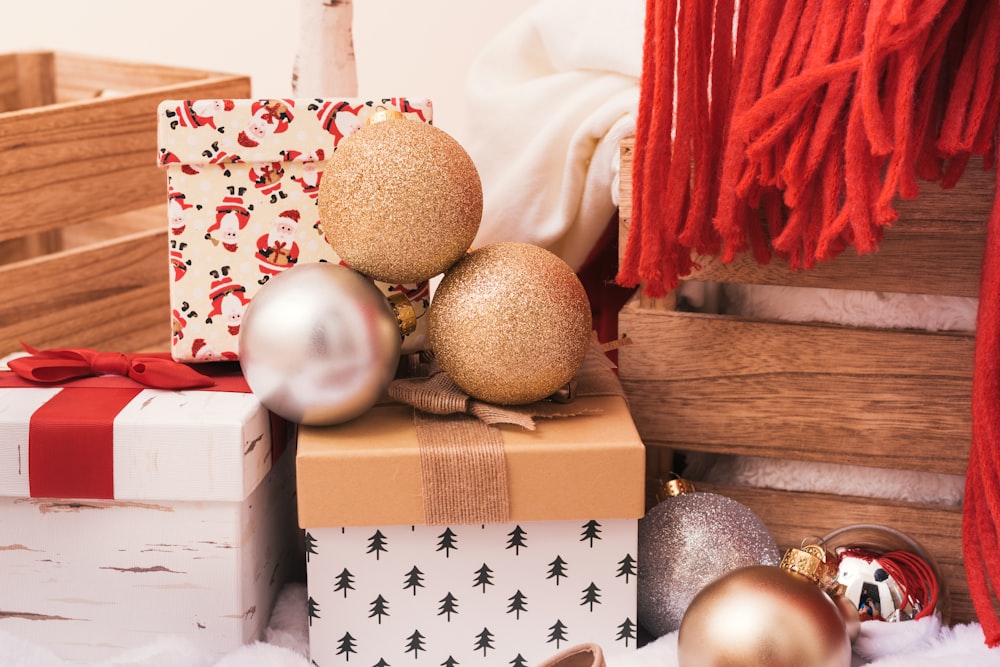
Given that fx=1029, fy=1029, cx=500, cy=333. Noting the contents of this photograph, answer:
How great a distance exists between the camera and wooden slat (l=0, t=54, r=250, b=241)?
3.51 feet

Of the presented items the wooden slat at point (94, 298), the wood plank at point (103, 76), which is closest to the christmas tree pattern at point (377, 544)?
the wooden slat at point (94, 298)

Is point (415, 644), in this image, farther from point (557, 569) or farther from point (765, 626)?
point (765, 626)

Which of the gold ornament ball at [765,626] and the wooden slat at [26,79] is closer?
the gold ornament ball at [765,626]

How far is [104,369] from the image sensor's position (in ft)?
2.67

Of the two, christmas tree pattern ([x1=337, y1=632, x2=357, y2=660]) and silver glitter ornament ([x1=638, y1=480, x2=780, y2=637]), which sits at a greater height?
silver glitter ornament ([x1=638, y1=480, x2=780, y2=637])

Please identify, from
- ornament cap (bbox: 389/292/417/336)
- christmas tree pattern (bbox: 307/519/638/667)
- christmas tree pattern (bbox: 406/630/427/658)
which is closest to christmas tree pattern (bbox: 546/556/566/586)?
christmas tree pattern (bbox: 307/519/638/667)

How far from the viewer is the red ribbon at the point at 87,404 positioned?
0.72 metres

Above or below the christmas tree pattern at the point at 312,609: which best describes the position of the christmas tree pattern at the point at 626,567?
above

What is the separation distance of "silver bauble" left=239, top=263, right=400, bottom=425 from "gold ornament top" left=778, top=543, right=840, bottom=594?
314mm

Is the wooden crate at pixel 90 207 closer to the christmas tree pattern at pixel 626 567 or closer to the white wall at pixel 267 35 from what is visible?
the white wall at pixel 267 35

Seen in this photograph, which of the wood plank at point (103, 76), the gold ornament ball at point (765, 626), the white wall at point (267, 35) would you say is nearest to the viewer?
the gold ornament ball at point (765, 626)

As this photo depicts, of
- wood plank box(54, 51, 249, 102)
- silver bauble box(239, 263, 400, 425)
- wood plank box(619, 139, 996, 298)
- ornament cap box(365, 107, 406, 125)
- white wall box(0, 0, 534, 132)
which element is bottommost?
silver bauble box(239, 263, 400, 425)

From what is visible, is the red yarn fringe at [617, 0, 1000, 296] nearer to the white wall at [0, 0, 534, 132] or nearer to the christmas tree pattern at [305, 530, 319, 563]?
the christmas tree pattern at [305, 530, 319, 563]

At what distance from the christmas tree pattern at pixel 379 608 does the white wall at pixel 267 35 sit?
92 centimetres
